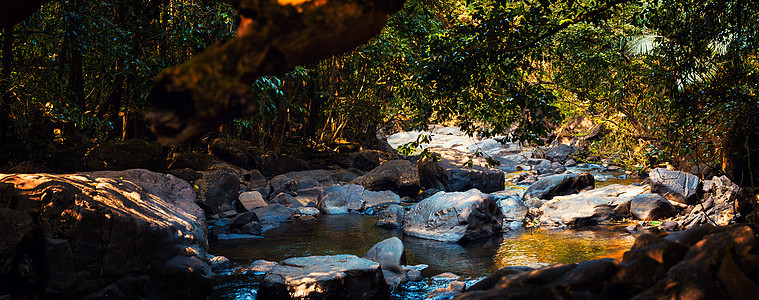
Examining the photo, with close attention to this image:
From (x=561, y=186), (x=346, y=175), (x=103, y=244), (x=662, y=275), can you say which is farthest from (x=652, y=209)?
(x=103, y=244)

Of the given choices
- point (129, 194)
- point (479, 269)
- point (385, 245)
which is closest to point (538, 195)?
point (479, 269)

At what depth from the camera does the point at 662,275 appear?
3295 millimetres

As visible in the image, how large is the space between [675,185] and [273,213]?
9641 mm

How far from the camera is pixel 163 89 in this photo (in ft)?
5.61

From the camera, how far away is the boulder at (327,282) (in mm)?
5887

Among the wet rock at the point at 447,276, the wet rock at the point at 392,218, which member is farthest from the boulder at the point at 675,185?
the wet rock at the point at 447,276

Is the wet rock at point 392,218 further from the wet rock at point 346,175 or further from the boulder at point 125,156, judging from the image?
the wet rock at point 346,175

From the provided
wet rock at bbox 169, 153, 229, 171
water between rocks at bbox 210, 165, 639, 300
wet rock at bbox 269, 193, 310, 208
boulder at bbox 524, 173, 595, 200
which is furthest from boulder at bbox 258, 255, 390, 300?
boulder at bbox 524, 173, 595, 200

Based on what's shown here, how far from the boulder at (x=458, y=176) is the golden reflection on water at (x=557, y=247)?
18.6 feet

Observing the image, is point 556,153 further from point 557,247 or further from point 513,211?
point 557,247

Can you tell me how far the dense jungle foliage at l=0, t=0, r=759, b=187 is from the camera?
567 cm

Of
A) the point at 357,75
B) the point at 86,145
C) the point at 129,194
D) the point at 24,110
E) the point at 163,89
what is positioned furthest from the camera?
the point at 357,75

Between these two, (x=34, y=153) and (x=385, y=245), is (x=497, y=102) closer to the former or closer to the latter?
(x=385, y=245)

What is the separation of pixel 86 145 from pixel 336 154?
36.6 ft
